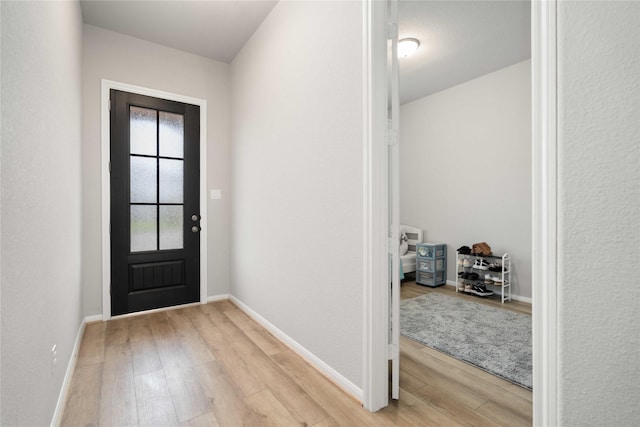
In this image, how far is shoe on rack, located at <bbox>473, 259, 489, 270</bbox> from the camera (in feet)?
12.7

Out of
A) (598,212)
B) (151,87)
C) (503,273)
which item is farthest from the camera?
(503,273)

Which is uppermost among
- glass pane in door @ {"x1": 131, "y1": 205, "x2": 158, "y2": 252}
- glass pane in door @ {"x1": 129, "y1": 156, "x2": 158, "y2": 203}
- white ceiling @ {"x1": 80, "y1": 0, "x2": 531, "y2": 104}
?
white ceiling @ {"x1": 80, "y1": 0, "x2": 531, "y2": 104}

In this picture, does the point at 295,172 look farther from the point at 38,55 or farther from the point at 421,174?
the point at 421,174

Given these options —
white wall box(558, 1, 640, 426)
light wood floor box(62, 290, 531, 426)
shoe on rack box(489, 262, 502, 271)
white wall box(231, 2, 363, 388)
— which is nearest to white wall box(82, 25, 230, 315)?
white wall box(231, 2, 363, 388)

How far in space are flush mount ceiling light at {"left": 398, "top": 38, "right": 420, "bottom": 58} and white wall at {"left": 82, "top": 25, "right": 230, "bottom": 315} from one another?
204 cm

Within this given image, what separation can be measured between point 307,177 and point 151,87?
2246 millimetres

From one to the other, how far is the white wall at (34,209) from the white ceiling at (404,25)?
0.97 metres

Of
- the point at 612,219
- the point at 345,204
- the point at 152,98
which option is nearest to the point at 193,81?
the point at 152,98

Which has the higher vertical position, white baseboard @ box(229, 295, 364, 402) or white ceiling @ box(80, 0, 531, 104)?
white ceiling @ box(80, 0, 531, 104)

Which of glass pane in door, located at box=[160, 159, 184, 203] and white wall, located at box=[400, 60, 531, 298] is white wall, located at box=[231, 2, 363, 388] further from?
white wall, located at box=[400, 60, 531, 298]

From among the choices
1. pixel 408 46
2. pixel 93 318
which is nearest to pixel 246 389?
pixel 93 318

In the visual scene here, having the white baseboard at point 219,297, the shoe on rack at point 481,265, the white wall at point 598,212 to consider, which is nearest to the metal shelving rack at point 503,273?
the shoe on rack at point 481,265

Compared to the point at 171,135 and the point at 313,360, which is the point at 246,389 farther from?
the point at 171,135

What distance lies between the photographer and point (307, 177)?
2260 mm
